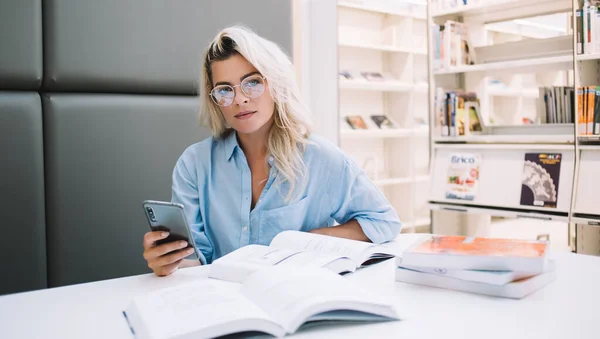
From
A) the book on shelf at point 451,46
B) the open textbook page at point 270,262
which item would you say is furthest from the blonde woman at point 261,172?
the book on shelf at point 451,46

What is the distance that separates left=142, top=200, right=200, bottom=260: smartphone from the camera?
1233mm

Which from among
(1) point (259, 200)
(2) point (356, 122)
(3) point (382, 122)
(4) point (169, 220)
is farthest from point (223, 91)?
(3) point (382, 122)

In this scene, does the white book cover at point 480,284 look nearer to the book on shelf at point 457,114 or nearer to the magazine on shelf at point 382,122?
the book on shelf at point 457,114

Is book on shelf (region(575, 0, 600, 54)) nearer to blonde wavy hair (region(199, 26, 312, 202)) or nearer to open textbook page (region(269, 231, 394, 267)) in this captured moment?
blonde wavy hair (region(199, 26, 312, 202))

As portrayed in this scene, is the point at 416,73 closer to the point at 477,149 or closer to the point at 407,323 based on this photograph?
the point at 477,149

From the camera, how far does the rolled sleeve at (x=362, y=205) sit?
65.8 inches

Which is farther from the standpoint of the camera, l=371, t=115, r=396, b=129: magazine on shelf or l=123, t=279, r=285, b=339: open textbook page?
l=371, t=115, r=396, b=129: magazine on shelf

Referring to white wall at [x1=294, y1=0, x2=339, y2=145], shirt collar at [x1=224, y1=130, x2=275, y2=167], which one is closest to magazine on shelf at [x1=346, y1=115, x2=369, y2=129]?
white wall at [x1=294, y1=0, x2=339, y2=145]

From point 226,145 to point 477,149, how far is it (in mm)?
2335

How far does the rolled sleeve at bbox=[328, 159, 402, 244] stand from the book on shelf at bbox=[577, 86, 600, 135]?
74.1 inches

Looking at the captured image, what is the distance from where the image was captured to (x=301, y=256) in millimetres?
1290

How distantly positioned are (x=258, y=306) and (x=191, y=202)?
817mm

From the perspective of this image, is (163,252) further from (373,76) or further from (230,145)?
(373,76)

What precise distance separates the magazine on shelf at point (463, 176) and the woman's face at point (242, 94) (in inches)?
89.0
